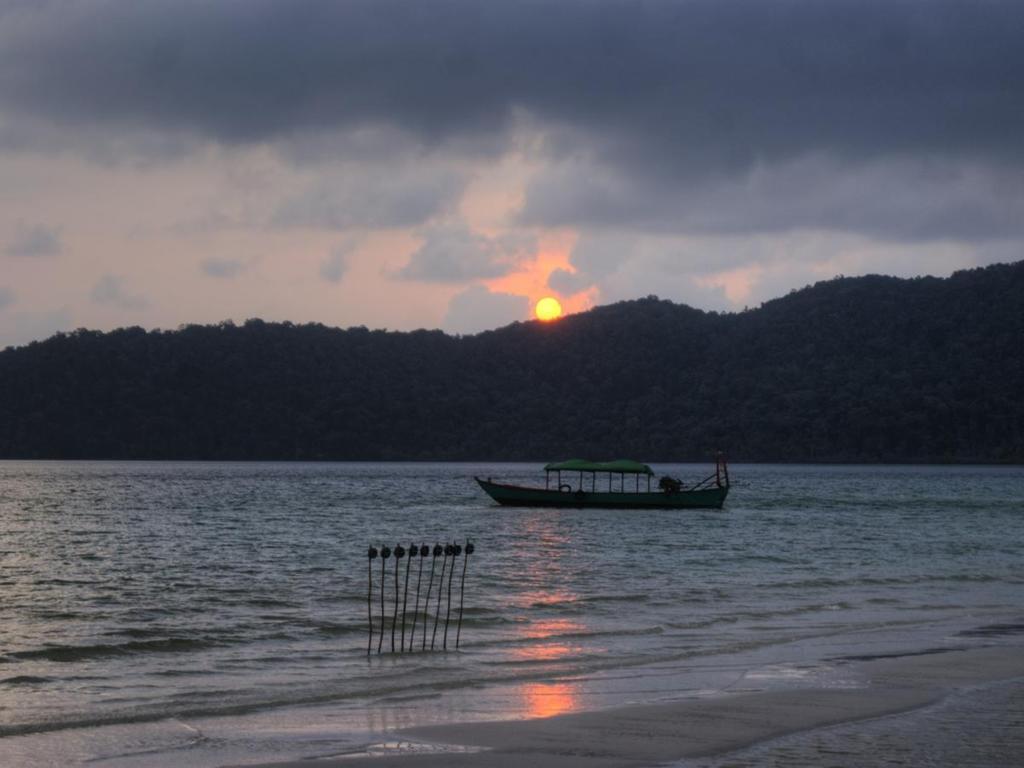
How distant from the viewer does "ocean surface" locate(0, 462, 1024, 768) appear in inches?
642

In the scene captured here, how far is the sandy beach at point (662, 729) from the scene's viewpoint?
1351 cm

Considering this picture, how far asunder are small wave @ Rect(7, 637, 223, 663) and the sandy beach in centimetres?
991

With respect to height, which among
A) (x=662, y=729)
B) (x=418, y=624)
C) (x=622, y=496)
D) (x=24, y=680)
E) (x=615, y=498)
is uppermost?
(x=622, y=496)

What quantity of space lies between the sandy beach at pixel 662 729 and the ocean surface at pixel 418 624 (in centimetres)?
56

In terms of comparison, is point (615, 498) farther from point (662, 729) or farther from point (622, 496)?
point (662, 729)

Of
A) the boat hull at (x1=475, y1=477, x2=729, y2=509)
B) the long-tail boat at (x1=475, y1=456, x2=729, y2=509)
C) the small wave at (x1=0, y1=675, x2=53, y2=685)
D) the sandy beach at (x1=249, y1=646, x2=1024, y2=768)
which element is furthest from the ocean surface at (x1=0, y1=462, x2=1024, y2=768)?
the boat hull at (x1=475, y1=477, x2=729, y2=509)

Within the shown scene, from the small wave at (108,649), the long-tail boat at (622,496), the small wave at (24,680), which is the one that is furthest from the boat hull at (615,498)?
the small wave at (24,680)

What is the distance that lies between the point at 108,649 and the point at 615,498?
199ft

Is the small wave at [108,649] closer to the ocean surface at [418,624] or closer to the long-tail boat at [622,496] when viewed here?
the ocean surface at [418,624]

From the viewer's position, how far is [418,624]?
27031mm

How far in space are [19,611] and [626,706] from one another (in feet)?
59.3

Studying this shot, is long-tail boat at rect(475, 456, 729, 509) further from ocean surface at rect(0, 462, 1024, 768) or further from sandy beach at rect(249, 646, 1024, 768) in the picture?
sandy beach at rect(249, 646, 1024, 768)

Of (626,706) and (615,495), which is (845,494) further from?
(626,706)

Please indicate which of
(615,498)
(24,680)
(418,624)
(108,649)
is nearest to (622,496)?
(615,498)
